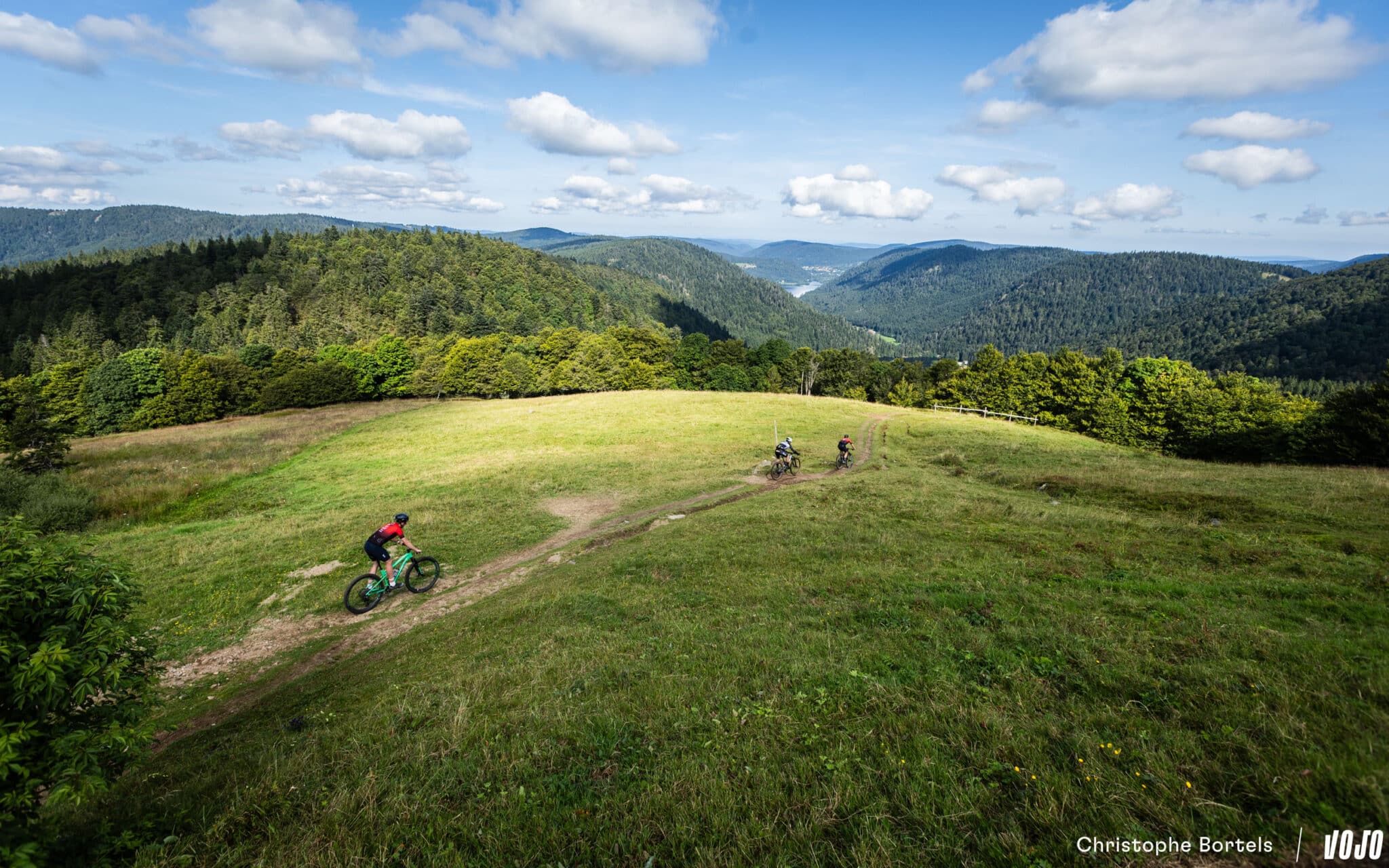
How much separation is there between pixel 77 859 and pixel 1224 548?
20.7 m

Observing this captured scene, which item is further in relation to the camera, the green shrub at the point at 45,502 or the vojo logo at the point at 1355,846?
the green shrub at the point at 45,502

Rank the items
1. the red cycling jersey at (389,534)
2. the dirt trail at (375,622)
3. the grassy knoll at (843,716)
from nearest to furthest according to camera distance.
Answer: the grassy knoll at (843,716) < the dirt trail at (375,622) < the red cycling jersey at (389,534)

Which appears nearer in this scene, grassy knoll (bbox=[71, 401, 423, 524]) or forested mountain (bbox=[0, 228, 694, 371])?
grassy knoll (bbox=[71, 401, 423, 524])

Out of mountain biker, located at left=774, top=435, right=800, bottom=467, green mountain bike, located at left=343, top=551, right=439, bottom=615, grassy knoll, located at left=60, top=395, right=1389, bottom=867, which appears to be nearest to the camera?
grassy knoll, located at left=60, top=395, right=1389, bottom=867

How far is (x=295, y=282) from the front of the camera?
157250mm

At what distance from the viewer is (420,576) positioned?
17297 mm

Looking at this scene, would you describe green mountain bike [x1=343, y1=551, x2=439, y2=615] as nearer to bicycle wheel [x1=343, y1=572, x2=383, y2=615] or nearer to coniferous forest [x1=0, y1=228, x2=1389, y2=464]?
bicycle wheel [x1=343, y1=572, x2=383, y2=615]

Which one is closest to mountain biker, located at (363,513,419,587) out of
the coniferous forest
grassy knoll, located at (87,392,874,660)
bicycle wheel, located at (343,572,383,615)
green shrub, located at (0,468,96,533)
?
bicycle wheel, located at (343,572,383,615)

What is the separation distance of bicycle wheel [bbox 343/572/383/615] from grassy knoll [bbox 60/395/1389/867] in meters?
3.58

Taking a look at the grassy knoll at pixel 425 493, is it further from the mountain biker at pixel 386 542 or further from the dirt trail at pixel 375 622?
the mountain biker at pixel 386 542

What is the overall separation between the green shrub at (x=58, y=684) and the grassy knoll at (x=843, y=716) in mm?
1052

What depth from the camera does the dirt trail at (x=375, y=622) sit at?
37.7 ft

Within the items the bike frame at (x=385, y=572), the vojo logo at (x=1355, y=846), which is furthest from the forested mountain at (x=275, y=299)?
the vojo logo at (x=1355, y=846)

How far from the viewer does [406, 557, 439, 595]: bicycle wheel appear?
17078 mm
